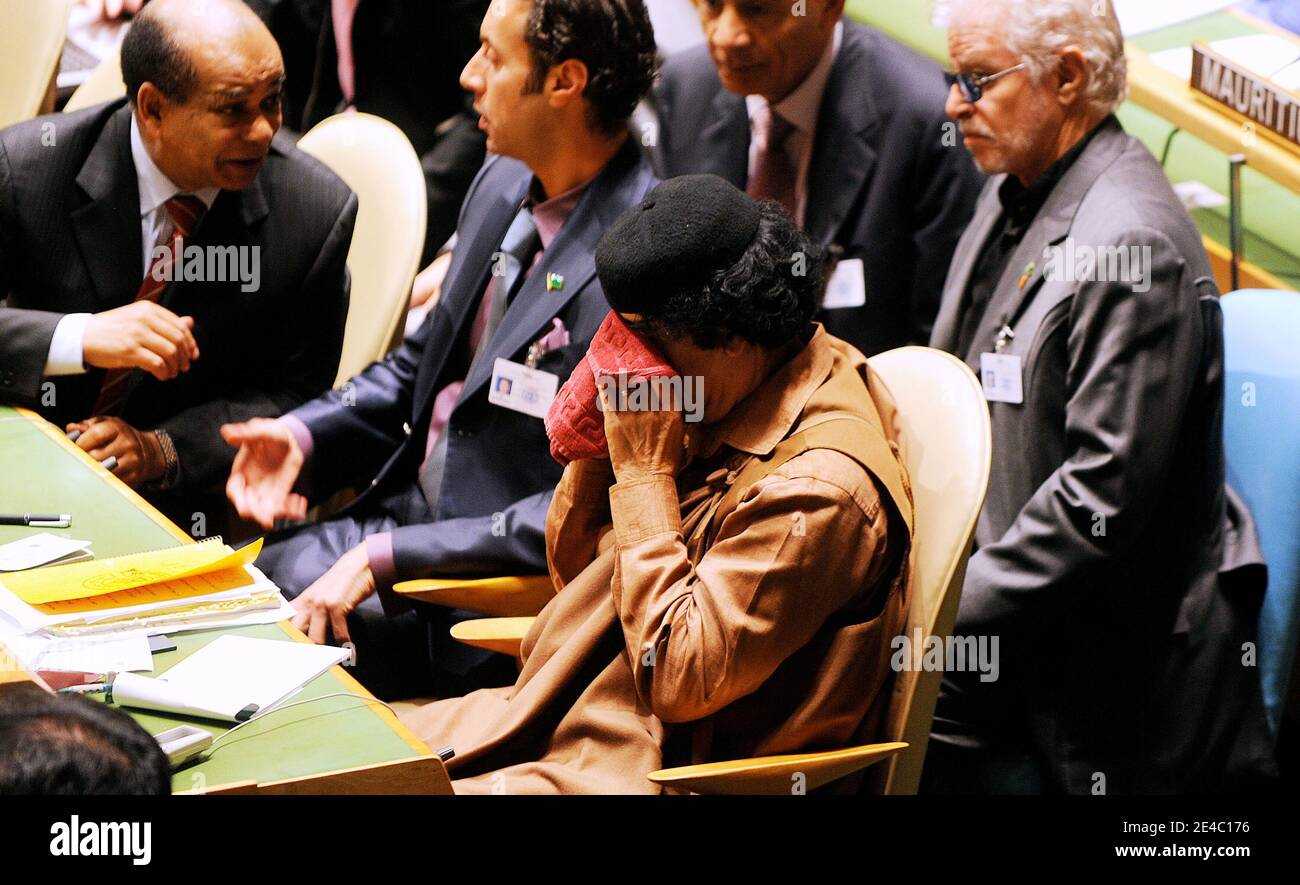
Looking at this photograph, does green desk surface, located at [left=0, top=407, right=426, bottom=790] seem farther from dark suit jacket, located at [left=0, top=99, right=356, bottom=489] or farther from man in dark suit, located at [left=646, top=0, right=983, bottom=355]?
man in dark suit, located at [left=646, top=0, right=983, bottom=355]

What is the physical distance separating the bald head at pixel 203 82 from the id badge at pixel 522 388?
0.78 meters

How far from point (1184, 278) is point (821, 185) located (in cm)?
103

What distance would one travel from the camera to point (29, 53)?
13.3 ft

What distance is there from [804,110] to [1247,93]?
949mm

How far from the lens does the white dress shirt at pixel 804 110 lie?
136 inches

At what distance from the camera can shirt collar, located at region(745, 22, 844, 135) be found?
346 centimetres

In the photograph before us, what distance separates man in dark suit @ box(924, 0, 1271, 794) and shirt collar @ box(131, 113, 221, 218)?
1.73 meters

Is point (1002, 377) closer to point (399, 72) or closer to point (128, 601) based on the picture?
point (128, 601)

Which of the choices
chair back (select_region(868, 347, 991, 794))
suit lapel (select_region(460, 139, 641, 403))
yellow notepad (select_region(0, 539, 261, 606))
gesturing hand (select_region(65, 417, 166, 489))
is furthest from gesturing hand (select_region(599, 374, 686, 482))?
gesturing hand (select_region(65, 417, 166, 489))

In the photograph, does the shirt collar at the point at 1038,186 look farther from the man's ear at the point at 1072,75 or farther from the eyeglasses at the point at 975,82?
the eyeglasses at the point at 975,82

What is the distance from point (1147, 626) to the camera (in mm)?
2715

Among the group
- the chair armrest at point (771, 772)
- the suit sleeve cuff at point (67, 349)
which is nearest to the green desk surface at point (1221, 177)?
the chair armrest at point (771, 772)
